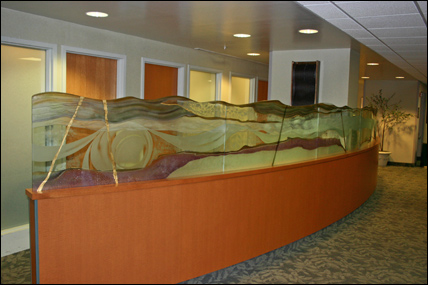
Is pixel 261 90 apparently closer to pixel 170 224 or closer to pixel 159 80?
pixel 159 80

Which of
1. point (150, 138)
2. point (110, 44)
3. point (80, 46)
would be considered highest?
point (110, 44)

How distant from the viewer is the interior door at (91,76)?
5.18 m

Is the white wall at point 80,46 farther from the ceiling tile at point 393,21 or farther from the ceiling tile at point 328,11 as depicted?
the ceiling tile at point 393,21

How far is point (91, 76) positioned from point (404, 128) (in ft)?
30.7

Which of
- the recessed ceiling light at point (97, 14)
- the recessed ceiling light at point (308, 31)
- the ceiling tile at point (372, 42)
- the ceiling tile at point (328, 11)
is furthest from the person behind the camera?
the recessed ceiling light at point (308, 31)

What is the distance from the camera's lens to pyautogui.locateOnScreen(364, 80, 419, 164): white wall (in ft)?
37.2

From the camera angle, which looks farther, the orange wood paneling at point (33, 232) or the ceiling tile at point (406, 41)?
the ceiling tile at point (406, 41)

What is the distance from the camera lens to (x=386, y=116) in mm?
11586

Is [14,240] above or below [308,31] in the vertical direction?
below

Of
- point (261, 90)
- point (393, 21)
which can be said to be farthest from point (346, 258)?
point (261, 90)

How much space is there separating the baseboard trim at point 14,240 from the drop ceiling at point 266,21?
2.44 meters

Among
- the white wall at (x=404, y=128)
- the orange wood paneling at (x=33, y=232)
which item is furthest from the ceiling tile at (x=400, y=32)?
the white wall at (x=404, y=128)

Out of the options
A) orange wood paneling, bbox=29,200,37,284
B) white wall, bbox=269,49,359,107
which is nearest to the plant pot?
white wall, bbox=269,49,359,107

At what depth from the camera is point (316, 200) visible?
4.48m
